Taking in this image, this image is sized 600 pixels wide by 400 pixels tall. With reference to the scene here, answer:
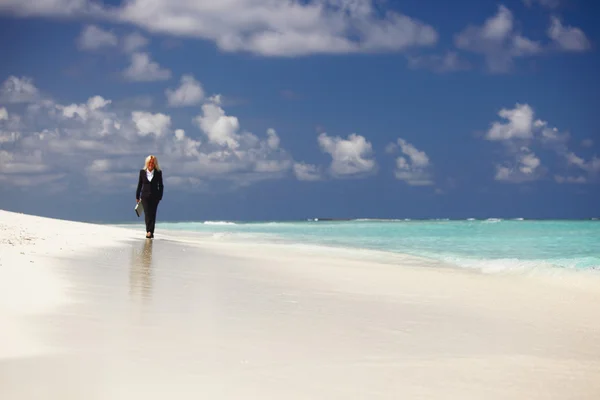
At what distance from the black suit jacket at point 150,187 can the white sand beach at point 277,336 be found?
8265mm

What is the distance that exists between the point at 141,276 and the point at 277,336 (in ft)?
12.9

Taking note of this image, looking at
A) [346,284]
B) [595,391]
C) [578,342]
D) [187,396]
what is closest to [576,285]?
[346,284]

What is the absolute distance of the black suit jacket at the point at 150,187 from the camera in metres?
18.0

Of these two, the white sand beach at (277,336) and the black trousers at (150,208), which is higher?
the black trousers at (150,208)

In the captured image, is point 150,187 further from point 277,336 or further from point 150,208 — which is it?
point 277,336

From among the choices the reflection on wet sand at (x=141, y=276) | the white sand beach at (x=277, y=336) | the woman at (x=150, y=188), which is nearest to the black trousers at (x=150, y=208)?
the woman at (x=150, y=188)

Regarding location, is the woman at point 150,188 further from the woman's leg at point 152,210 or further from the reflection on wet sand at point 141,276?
the reflection on wet sand at point 141,276

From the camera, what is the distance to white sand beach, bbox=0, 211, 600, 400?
3779 mm

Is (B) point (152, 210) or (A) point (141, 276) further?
(B) point (152, 210)

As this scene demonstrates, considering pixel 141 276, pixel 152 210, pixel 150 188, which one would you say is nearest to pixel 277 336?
pixel 141 276

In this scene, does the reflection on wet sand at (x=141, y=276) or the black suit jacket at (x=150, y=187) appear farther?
the black suit jacket at (x=150, y=187)

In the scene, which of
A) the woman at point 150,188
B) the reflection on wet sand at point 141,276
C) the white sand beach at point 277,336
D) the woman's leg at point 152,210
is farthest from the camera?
the woman's leg at point 152,210

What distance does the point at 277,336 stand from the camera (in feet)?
17.0

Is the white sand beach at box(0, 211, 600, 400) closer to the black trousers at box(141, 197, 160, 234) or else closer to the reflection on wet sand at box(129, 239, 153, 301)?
the reflection on wet sand at box(129, 239, 153, 301)
